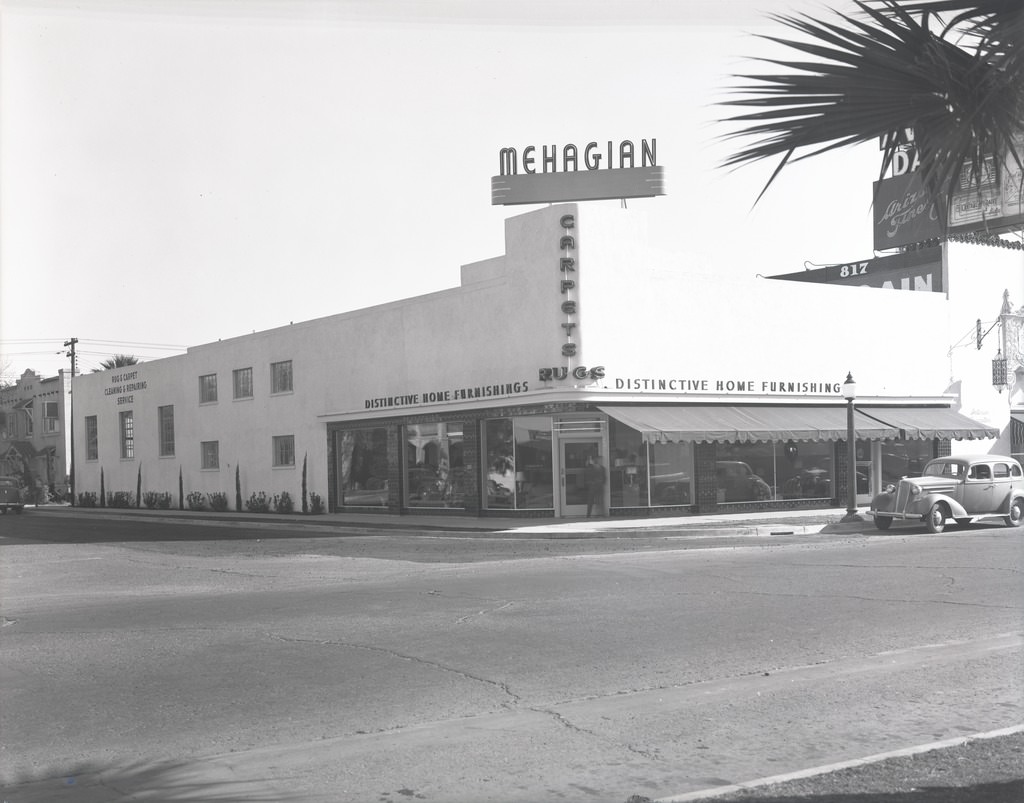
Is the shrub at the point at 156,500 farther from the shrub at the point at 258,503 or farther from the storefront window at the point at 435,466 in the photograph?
the storefront window at the point at 435,466

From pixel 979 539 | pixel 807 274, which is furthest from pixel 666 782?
pixel 807 274

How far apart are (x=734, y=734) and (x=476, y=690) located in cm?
208

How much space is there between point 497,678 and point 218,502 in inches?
1297

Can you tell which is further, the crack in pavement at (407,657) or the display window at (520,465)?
the display window at (520,465)

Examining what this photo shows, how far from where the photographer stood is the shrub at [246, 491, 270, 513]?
36406 millimetres

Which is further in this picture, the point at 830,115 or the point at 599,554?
the point at 599,554

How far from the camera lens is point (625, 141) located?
102 ft

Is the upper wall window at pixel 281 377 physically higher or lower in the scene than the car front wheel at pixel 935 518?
higher

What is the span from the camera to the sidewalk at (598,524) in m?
23.7

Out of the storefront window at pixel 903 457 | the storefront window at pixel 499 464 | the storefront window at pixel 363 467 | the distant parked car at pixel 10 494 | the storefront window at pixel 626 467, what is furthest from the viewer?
the distant parked car at pixel 10 494

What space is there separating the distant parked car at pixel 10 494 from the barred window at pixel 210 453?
10.0 m

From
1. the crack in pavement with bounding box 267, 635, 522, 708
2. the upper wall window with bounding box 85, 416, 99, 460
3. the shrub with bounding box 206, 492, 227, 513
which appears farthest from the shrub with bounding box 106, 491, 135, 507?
the crack in pavement with bounding box 267, 635, 522, 708

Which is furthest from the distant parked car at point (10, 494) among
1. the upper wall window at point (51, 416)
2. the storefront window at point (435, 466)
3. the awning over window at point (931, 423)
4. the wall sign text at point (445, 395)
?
the awning over window at point (931, 423)

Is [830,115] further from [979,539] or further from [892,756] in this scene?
[979,539]
